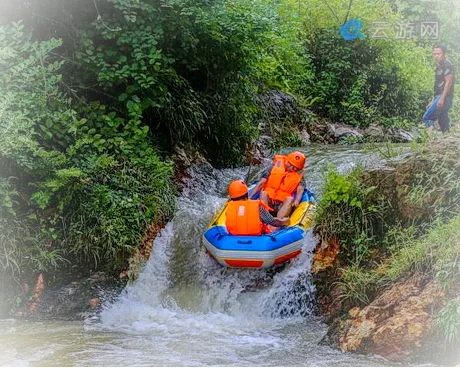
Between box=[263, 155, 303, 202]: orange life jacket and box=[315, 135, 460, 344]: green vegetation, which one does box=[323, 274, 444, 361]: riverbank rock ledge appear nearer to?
box=[315, 135, 460, 344]: green vegetation

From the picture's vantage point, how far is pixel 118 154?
575 centimetres

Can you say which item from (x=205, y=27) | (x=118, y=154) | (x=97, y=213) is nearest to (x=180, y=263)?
(x=97, y=213)

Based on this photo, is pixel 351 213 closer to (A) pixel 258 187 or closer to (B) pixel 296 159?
(B) pixel 296 159

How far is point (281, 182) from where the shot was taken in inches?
236

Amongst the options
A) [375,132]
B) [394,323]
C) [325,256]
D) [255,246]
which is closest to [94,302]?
[255,246]

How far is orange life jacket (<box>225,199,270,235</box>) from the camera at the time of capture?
5.22 metres

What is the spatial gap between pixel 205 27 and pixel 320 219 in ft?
8.67

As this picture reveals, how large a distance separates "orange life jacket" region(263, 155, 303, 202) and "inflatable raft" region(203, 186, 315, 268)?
0.70 m

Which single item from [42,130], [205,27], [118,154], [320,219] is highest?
[205,27]

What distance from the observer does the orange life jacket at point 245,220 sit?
522 centimetres

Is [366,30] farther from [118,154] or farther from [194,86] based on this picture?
[118,154]

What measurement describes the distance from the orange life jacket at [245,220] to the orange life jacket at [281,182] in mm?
697

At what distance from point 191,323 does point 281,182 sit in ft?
6.56

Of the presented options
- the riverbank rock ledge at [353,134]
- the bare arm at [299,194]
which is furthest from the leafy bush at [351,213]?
the riverbank rock ledge at [353,134]
